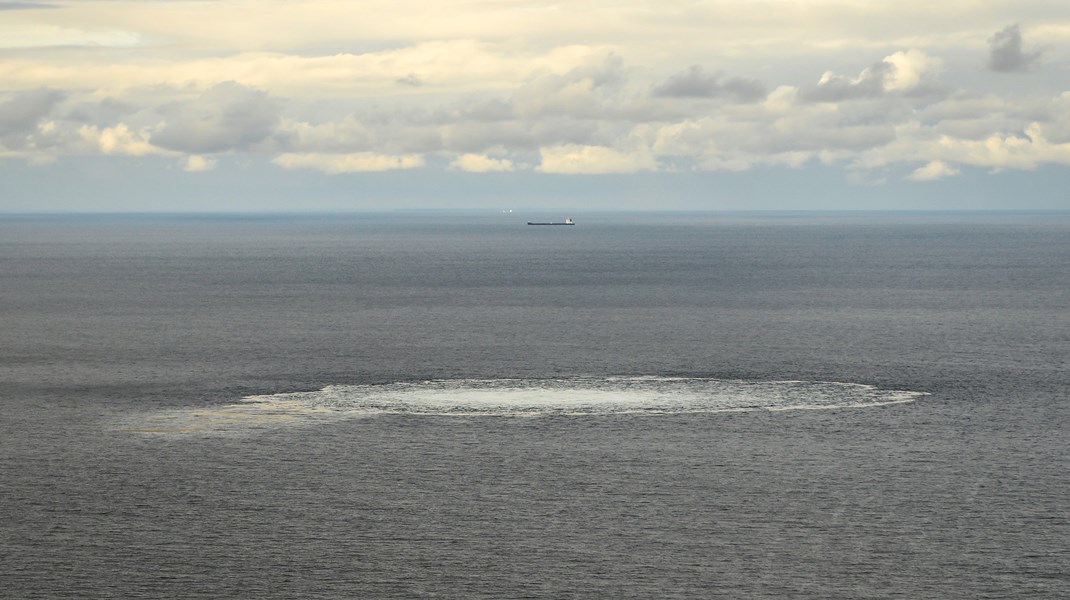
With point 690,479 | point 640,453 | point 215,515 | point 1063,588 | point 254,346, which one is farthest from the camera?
point 254,346

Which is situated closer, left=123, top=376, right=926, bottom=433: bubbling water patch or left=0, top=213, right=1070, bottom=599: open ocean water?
left=0, top=213, right=1070, bottom=599: open ocean water

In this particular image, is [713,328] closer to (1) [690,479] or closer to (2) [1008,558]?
(1) [690,479]

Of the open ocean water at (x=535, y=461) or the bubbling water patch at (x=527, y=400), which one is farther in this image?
the bubbling water patch at (x=527, y=400)

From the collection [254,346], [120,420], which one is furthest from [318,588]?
[254,346]
